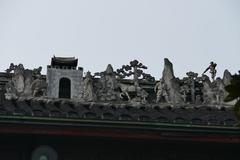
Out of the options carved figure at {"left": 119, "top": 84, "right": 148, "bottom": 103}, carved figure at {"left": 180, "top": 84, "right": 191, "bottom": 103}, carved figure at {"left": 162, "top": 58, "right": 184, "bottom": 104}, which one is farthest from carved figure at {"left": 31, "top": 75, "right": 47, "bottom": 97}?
carved figure at {"left": 180, "top": 84, "right": 191, "bottom": 103}

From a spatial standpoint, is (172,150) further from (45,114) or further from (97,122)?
(45,114)

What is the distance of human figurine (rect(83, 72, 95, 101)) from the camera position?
10277 millimetres

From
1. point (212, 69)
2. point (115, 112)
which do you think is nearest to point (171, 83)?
point (212, 69)

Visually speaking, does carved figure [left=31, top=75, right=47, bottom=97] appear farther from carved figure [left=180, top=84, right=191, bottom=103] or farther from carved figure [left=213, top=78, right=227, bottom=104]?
carved figure [left=213, top=78, right=227, bottom=104]

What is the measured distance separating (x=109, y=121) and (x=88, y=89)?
2.58 meters

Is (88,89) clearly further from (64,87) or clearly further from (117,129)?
(117,129)

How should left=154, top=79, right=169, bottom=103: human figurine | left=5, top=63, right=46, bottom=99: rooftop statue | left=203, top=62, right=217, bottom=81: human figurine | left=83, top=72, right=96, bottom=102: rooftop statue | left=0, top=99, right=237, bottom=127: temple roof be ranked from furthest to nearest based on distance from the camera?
left=203, top=62, right=217, bottom=81: human figurine, left=154, top=79, right=169, bottom=103: human figurine, left=83, top=72, right=96, bottom=102: rooftop statue, left=5, top=63, right=46, bottom=99: rooftop statue, left=0, top=99, right=237, bottom=127: temple roof

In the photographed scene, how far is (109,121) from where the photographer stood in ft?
26.6

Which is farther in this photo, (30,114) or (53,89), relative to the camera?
(53,89)

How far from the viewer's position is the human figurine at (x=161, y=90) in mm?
10717

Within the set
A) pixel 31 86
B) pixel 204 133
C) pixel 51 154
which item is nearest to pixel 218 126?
pixel 204 133

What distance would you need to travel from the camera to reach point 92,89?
1062 cm

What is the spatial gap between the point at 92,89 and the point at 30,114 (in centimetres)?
A: 282

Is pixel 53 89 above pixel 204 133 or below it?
above
